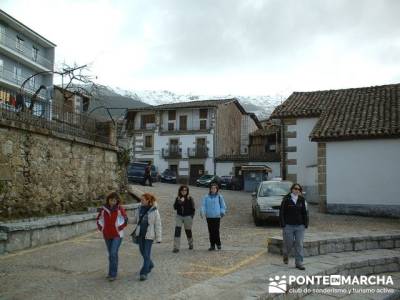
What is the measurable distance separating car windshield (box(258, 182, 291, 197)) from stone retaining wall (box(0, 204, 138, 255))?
510 centimetres

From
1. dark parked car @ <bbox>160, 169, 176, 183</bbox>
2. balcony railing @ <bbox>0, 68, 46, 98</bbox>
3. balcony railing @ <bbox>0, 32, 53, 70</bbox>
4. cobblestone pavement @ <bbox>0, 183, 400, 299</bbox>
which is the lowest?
cobblestone pavement @ <bbox>0, 183, 400, 299</bbox>

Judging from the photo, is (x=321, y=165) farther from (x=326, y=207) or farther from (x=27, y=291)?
(x=27, y=291)

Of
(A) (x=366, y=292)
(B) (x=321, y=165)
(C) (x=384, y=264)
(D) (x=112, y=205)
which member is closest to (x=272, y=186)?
(B) (x=321, y=165)

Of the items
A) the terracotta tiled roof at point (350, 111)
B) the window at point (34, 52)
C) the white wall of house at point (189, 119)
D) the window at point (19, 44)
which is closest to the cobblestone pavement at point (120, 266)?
the terracotta tiled roof at point (350, 111)

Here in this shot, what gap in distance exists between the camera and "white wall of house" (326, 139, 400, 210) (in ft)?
54.5

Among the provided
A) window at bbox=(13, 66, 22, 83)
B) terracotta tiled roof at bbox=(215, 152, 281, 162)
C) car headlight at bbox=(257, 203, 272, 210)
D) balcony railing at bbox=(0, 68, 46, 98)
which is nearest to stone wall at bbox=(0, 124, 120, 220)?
car headlight at bbox=(257, 203, 272, 210)

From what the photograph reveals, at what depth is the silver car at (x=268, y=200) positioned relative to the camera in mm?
13703

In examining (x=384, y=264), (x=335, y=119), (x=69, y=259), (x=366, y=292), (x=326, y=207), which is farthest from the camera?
(x=335, y=119)

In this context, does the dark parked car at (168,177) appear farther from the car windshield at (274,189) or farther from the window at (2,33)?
the car windshield at (274,189)

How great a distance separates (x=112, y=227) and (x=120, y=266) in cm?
128

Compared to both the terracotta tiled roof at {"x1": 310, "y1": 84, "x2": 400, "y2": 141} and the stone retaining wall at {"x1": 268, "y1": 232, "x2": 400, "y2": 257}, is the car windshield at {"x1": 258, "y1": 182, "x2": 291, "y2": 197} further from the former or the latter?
the stone retaining wall at {"x1": 268, "y1": 232, "x2": 400, "y2": 257}

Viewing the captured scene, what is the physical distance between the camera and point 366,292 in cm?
759

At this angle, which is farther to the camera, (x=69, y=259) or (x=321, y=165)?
(x=321, y=165)

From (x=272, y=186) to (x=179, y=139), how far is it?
32.3m
